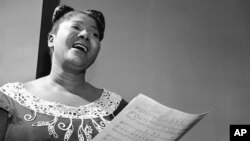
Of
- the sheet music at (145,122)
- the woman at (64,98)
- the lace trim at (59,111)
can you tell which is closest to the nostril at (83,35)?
the woman at (64,98)

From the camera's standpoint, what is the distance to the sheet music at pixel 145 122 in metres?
0.66

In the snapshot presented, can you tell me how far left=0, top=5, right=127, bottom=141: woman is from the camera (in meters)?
0.81

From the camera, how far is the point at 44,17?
4.28 ft

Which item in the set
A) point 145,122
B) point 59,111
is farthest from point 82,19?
point 145,122

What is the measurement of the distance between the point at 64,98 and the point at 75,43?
0.15 meters

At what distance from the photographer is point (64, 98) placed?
0.91 meters

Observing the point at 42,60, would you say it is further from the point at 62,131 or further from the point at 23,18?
the point at 62,131

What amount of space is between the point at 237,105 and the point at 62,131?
1.05 metres

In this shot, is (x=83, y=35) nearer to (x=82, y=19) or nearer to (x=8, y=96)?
(x=82, y=19)

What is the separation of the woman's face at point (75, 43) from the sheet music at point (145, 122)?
290 mm

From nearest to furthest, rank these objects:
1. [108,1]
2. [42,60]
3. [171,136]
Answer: [171,136]
[42,60]
[108,1]

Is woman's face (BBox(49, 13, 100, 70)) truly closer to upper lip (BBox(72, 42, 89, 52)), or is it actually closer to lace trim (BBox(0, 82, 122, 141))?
upper lip (BBox(72, 42, 89, 52))

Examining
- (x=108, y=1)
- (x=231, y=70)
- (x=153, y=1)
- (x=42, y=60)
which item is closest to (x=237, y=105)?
(x=231, y=70)

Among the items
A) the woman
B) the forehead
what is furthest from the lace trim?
the forehead
